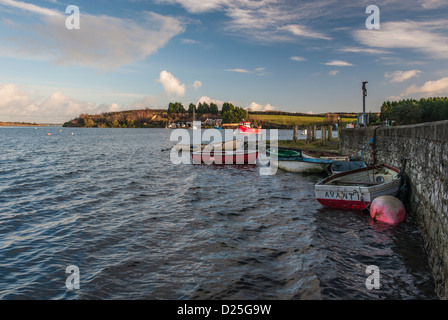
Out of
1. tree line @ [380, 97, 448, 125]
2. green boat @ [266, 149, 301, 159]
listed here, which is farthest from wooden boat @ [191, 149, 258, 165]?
tree line @ [380, 97, 448, 125]

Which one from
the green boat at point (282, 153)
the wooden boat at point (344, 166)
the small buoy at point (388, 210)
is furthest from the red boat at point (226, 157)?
the small buoy at point (388, 210)

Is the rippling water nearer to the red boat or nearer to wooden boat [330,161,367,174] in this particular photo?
wooden boat [330,161,367,174]

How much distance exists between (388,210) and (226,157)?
19115mm

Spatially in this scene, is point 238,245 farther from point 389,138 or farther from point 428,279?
point 389,138

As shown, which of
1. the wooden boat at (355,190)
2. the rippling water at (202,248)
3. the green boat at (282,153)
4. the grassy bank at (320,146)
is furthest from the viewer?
the grassy bank at (320,146)

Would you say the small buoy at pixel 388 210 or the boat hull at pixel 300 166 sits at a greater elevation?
the boat hull at pixel 300 166

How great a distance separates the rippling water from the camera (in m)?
6.72

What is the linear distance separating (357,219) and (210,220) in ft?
18.8

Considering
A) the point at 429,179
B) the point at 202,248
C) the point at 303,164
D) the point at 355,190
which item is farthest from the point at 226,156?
the point at 429,179

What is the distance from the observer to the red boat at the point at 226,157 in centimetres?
2856

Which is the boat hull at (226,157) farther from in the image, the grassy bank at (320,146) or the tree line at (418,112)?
the tree line at (418,112)

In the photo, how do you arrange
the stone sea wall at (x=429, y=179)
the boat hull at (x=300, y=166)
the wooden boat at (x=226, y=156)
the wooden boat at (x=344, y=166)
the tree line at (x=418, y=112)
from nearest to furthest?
1. the stone sea wall at (x=429, y=179)
2. the wooden boat at (x=344, y=166)
3. the boat hull at (x=300, y=166)
4. the wooden boat at (x=226, y=156)
5. the tree line at (x=418, y=112)

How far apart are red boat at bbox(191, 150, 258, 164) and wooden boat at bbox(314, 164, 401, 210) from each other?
15103mm
